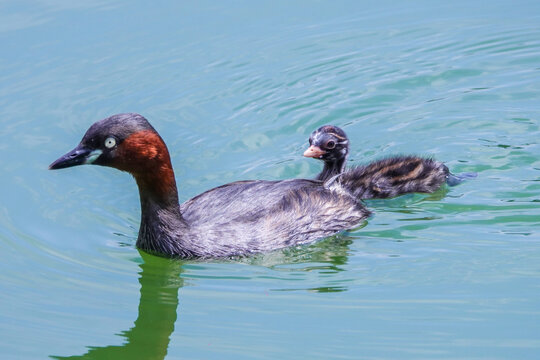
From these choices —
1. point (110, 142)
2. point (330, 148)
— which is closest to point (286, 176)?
point (330, 148)

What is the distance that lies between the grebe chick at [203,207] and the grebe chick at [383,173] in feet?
1.40

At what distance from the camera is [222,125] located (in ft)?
33.1

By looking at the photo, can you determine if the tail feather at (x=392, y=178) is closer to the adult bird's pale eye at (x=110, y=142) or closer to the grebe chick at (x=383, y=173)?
the grebe chick at (x=383, y=173)

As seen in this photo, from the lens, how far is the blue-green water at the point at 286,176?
6543mm

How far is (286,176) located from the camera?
30.7ft

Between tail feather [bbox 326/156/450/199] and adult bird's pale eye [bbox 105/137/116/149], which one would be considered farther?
tail feather [bbox 326/156/450/199]

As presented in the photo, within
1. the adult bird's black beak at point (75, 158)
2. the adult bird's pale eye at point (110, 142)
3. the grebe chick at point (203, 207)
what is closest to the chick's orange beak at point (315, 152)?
the grebe chick at point (203, 207)

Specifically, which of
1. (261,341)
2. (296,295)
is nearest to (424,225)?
(296,295)

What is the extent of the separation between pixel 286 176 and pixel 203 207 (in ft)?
4.81

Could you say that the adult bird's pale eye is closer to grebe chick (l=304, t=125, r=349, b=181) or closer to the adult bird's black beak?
the adult bird's black beak

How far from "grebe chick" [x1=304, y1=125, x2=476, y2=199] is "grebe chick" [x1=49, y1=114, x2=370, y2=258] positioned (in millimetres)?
428

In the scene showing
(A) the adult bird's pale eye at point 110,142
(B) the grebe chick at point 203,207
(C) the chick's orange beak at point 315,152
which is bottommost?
(B) the grebe chick at point 203,207

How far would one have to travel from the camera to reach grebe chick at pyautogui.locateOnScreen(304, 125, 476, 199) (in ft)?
28.9

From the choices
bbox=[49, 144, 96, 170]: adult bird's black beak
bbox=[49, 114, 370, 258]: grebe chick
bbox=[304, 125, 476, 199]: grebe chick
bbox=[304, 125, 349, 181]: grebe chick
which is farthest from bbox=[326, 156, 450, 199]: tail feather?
bbox=[49, 144, 96, 170]: adult bird's black beak
